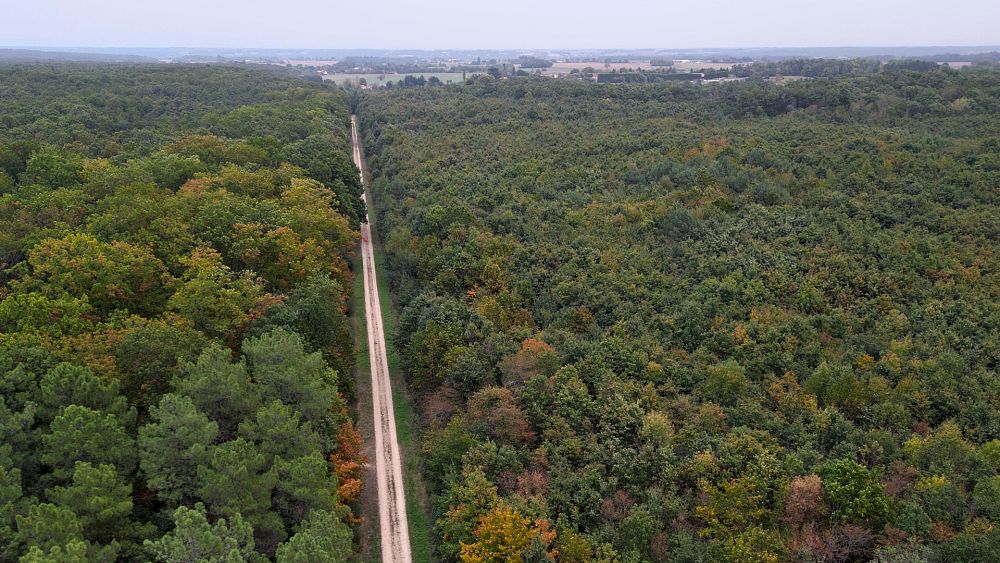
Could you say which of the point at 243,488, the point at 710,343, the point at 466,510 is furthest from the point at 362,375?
the point at 710,343

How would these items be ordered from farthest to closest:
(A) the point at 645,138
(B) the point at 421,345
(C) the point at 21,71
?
(C) the point at 21,71 → (A) the point at 645,138 → (B) the point at 421,345

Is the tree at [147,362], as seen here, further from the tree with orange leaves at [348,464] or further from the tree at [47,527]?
the tree with orange leaves at [348,464]

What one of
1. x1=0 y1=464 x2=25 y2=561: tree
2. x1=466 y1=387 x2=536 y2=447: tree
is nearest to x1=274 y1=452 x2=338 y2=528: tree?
x1=0 y1=464 x2=25 y2=561: tree

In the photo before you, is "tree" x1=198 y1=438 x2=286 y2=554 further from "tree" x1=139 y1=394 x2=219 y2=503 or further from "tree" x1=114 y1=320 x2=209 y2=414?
"tree" x1=114 y1=320 x2=209 y2=414

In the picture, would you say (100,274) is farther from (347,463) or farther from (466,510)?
(466,510)

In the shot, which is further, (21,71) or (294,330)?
(21,71)

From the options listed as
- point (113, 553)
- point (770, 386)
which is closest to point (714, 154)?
point (770, 386)

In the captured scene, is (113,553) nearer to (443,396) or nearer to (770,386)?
(443,396)
